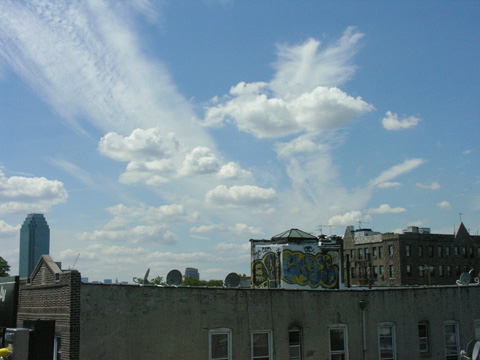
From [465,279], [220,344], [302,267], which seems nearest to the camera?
[220,344]

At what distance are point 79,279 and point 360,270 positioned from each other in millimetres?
93257

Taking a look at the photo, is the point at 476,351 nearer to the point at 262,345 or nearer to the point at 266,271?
the point at 262,345

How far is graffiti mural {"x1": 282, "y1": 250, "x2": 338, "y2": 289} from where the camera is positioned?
32.8 meters

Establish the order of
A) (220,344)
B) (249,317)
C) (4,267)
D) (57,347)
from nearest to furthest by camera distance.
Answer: (57,347) → (220,344) → (249,317) → (4,267)

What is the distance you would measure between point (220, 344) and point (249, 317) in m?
1.62

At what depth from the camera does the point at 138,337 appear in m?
19.6

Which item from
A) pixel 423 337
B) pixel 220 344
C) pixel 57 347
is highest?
pixel 57 347

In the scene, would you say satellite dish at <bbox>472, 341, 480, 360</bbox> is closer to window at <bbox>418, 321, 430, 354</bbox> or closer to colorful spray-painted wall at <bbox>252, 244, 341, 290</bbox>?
window at <bbox>418, 321, 430, 354</bbox>

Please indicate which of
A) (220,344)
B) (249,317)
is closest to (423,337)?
(249,317)

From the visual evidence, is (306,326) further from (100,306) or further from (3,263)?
(3,263)

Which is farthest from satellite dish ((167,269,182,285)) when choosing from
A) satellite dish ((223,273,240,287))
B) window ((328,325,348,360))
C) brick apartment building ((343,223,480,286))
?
brick apartment building ((343,223,480,286))

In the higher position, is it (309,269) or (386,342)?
(309,269)

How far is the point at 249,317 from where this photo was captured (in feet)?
71.9

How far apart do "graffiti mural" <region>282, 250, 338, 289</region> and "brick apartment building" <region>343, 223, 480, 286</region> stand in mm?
66543
